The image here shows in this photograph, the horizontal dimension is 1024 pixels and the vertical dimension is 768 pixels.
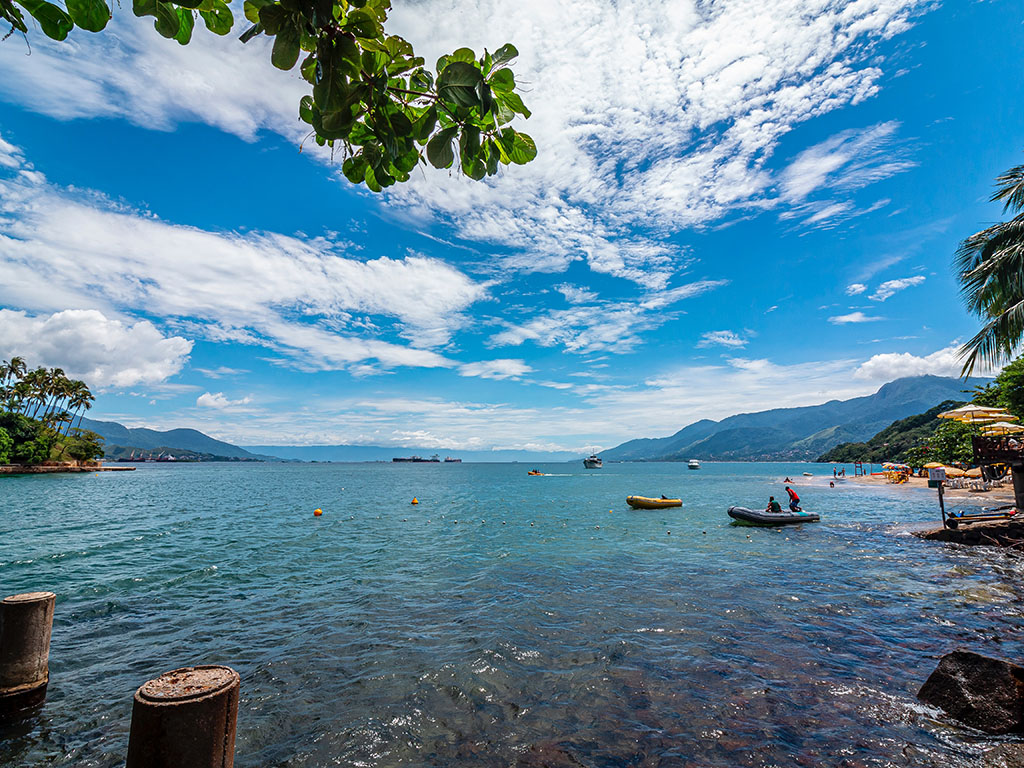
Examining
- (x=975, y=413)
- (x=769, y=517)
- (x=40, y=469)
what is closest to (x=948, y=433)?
(x=975, y=413)

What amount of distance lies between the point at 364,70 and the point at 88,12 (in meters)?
1.15

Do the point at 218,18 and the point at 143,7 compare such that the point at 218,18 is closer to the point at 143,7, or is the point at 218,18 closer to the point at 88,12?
the point at 143,7

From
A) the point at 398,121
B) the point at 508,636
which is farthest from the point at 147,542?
the point at 398,121

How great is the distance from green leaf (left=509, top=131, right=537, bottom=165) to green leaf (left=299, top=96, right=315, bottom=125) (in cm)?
112

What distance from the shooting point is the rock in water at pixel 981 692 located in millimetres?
6531

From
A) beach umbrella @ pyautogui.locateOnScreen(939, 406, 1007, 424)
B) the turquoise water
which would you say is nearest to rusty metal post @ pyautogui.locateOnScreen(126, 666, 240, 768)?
the turquoise water

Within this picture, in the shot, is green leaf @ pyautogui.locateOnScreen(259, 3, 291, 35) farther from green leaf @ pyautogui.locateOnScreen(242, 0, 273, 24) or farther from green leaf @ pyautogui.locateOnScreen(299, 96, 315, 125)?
green leaf @ pyautogui.locateOnScreen(299, 96, 315, 125)

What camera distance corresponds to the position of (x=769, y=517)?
29.0 metres

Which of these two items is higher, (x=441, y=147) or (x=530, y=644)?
(x=441, y=147)

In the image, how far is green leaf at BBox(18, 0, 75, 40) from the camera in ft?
6.68

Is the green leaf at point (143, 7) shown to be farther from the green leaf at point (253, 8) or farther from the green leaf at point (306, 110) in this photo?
the green leaf at point (306, 110)

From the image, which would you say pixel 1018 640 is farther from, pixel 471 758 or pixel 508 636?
pixel 471 758

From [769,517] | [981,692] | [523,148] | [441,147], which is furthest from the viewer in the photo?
[769,517]

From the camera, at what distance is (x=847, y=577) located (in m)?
16.2
